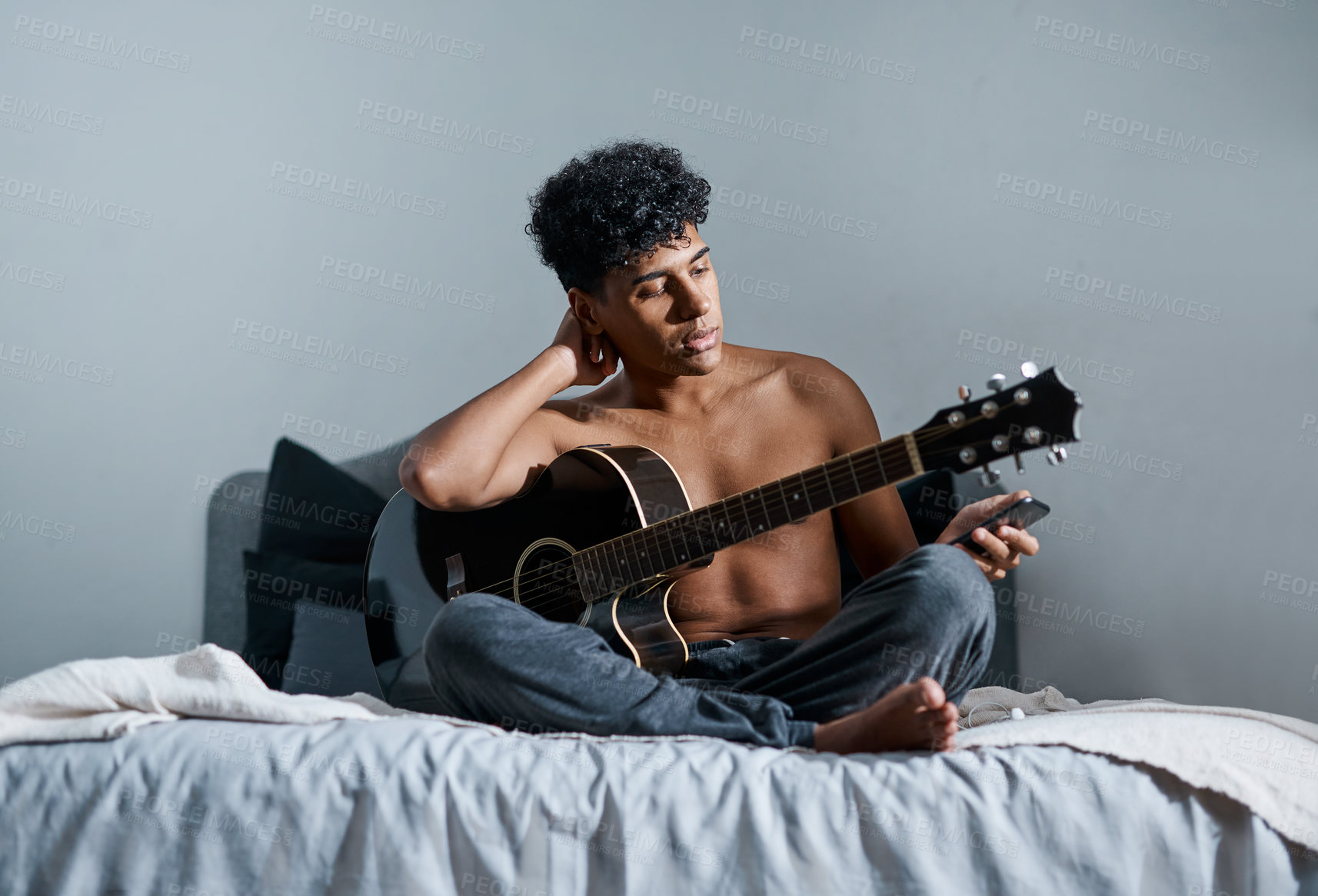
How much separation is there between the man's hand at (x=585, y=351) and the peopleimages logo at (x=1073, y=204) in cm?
81

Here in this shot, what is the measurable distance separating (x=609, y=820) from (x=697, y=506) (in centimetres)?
62

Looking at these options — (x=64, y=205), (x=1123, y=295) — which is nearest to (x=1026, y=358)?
(x=1123, y=295)

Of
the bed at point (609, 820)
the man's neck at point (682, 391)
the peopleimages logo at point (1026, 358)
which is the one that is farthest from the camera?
the peopleimages logo at point (1026, 358)

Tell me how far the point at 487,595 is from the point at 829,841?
52cm

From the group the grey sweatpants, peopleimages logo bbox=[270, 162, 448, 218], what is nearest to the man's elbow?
the grey sweatpants

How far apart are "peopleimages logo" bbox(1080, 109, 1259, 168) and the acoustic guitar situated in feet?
2.73

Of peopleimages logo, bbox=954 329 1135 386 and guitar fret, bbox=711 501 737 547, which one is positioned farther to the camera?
peopleimages logo, bbox=954 329 1135 386

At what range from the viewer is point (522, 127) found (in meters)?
1.99

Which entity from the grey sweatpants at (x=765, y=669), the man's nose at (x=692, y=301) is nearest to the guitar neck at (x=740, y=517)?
the grey sweatpants at (x=765, y=669)

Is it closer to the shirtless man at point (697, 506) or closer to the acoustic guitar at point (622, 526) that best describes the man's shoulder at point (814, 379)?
the shirtless man at point (697, 506)

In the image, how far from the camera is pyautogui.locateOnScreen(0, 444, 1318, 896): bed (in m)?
0.92

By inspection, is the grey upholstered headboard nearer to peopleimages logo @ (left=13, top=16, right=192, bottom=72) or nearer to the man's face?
the man's face

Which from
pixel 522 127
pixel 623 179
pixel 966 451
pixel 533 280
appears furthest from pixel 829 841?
pixel 522 127

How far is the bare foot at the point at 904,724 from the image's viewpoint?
95 centimetres
